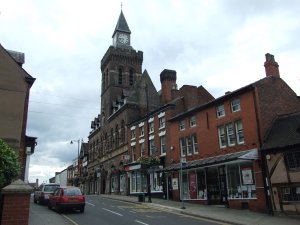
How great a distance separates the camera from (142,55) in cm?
6334

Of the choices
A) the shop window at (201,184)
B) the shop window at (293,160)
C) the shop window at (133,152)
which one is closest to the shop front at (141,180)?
the shop window at (133,152)

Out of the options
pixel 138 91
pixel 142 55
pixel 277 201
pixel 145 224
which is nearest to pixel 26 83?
pixel 145 224

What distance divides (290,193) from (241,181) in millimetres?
4239

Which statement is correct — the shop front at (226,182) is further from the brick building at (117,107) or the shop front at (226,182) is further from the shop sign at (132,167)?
the brick building at (117,107)

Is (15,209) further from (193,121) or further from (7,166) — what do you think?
(193,121)

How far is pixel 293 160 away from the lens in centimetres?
2159

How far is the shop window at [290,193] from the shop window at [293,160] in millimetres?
1306

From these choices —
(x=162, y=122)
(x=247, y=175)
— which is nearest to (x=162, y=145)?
(x=162, y=122)

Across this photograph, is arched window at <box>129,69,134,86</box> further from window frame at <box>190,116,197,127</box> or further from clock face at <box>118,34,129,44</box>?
window frame at <box>190,116,197,127</box>

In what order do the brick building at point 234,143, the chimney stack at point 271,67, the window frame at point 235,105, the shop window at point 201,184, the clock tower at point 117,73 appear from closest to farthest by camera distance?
the brick building at point 234,143 < the window frame at point 235,105 < the chimney stack at point 271,67 < the shop window at point 201,184 < the clock tower at point 117,73

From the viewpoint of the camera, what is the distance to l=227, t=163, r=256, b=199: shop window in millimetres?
24422

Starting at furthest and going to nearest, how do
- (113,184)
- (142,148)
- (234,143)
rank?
(113,184), (142,148), (234,143)

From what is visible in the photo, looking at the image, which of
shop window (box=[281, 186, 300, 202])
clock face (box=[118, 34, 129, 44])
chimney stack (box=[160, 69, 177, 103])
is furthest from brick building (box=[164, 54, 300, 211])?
clock face (box=[118, 34, 129, 44])

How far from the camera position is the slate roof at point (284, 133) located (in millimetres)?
22016
